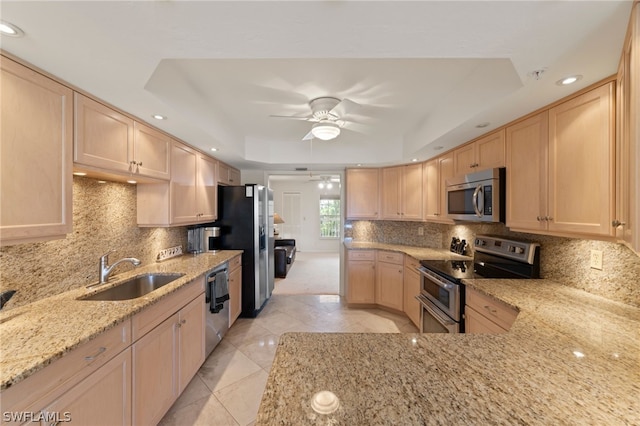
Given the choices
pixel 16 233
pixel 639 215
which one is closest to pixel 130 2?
pixel 16 233

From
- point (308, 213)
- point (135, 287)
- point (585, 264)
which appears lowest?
point (135, 287)

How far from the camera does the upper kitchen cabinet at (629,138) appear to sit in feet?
3.08

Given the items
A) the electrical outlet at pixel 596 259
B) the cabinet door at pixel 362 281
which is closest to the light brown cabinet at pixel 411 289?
the cabinet door at pixel 362 281

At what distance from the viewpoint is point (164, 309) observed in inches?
69.6

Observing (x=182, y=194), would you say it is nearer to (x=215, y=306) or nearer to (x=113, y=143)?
(x=113, y=143)

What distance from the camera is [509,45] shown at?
44.8 inches

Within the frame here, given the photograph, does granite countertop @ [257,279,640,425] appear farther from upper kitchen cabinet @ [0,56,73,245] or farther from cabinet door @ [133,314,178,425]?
upper kitchen cabinet @ [0,56,73,245]

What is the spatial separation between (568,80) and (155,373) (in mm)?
3104

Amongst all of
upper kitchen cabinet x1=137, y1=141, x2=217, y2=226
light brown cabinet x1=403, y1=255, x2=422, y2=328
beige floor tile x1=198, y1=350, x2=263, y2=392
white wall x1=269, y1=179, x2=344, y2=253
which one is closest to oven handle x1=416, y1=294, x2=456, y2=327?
light brown cabinet x1=403, y1=255, x2=422, y2=328

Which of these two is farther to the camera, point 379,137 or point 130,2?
point 379,137

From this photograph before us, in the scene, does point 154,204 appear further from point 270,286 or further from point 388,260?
point 388,260

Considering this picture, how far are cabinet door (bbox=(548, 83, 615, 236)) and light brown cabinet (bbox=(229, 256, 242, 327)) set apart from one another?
3116mm

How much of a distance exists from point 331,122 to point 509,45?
149cm

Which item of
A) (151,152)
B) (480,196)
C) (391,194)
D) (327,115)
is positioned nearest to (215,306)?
(151,152)
